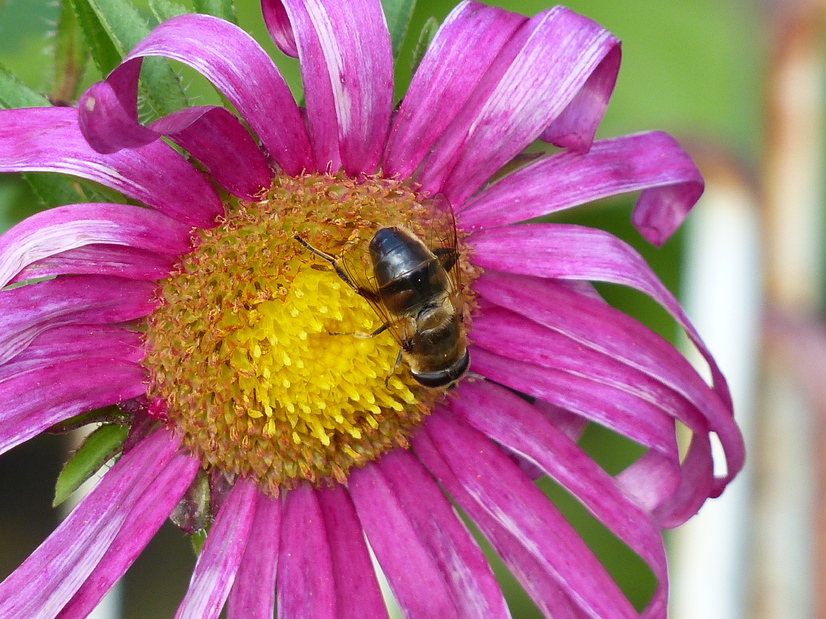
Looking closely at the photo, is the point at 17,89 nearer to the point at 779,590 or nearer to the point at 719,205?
the point at 719,205

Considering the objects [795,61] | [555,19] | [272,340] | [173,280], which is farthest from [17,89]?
[795,61]

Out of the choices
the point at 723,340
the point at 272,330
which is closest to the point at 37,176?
the point at 272,330

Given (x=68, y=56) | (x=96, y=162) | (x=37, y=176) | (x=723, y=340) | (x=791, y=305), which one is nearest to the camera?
(x=96, y=162)

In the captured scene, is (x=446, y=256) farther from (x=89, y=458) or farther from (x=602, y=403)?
(x=89, y=458)

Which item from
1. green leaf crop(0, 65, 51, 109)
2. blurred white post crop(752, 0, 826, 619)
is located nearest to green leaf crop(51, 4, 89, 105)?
green leaf crop(0, 65, 51, 109)

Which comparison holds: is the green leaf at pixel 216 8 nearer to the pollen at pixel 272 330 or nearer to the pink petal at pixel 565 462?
the pollen at pixel 272 330

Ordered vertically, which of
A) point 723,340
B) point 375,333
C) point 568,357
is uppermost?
point 375,333
